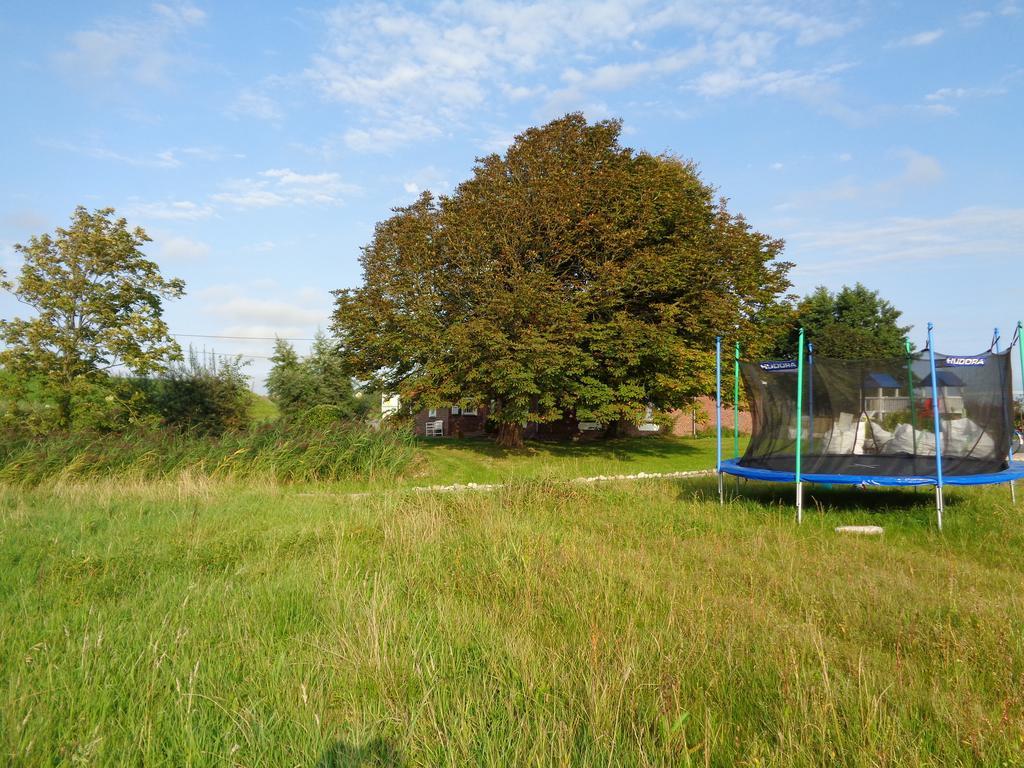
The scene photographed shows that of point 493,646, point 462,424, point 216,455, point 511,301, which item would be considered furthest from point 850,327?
point 493,646

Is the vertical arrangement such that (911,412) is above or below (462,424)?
above

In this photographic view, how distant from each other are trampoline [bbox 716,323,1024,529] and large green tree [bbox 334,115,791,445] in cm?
731

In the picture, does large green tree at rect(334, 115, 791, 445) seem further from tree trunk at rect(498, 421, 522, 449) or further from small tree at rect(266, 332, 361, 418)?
small tree at rect(266, 332, 361, 418)

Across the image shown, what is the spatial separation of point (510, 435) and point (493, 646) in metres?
19.3

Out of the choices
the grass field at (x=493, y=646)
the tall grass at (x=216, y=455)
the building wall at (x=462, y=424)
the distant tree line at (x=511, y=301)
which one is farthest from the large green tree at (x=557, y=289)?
the grass field at (x=493, y=646)

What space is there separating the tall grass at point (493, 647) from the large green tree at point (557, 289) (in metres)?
12.1

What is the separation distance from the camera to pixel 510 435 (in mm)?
23188

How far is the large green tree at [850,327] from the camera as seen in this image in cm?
3922

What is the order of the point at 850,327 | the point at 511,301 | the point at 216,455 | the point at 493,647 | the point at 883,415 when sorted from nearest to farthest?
1. the point at 493,647
2. the point at 883,415
3. the point at 216,455
4. the point at 511,301
5. the point at 850,327

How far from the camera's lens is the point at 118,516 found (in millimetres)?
8078

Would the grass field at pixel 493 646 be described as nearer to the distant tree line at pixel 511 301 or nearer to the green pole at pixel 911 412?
the green pole at pixel 911 412

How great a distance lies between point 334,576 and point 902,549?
599 cm

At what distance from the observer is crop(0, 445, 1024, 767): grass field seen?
114 inches

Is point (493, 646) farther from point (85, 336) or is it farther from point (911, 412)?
point (85, 336)
